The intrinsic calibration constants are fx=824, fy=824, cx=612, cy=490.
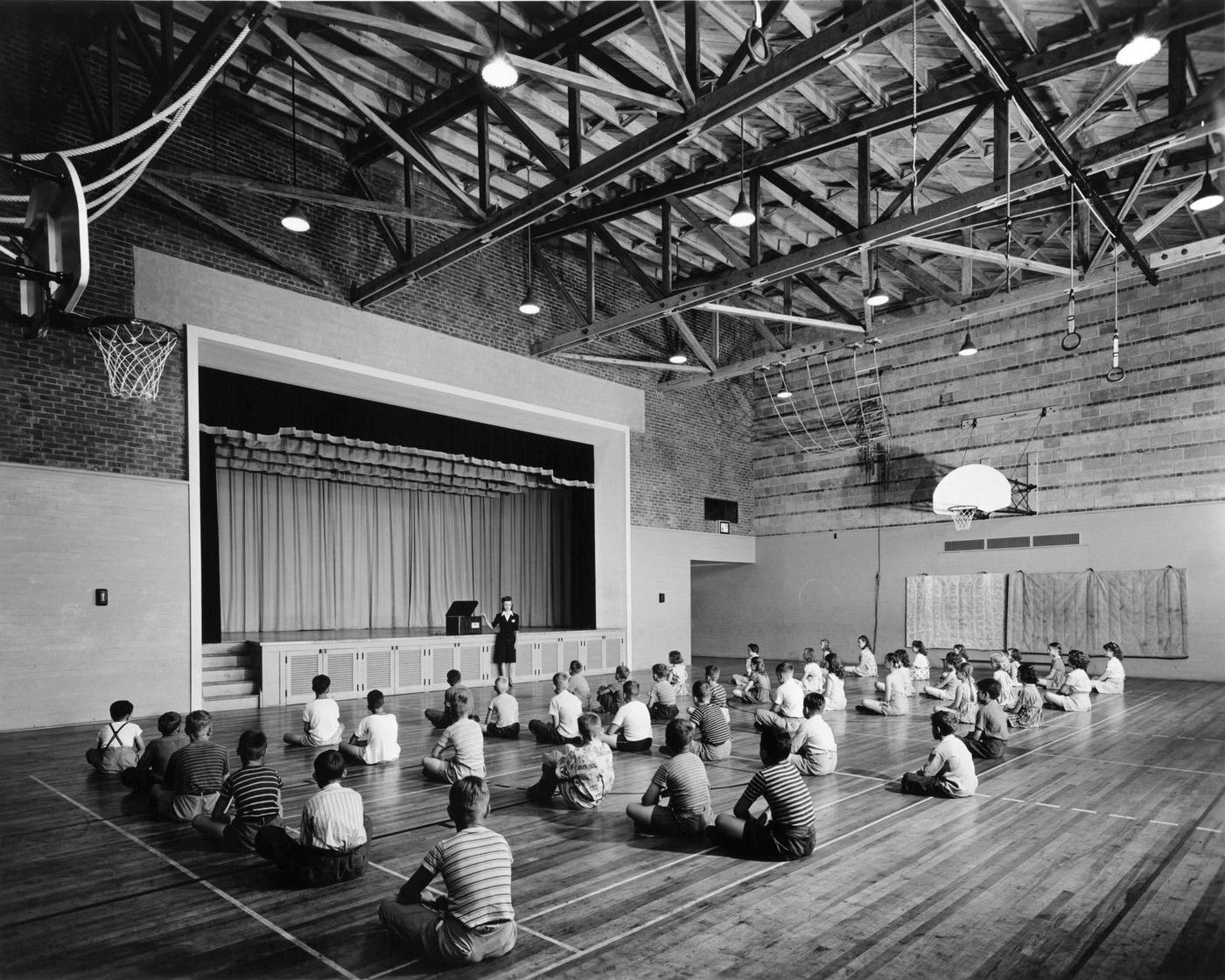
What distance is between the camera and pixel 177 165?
1087cm

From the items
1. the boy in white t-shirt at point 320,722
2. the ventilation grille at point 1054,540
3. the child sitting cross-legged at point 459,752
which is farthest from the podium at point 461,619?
the ventilation grille at point 1054,540

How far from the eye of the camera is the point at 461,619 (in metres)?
15.1

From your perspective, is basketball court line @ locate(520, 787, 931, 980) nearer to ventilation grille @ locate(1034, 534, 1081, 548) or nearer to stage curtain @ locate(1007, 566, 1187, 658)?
stage curtain @ locate(1007, 566, 1187, 658)

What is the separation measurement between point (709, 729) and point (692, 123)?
6030mm

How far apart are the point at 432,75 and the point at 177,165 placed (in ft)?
11.7

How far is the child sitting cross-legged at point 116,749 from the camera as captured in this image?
7445mm

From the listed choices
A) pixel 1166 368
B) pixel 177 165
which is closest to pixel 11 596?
pixel 177 165

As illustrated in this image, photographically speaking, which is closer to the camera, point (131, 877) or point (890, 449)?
point (131, 877)

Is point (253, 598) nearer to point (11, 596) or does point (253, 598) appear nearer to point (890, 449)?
point (11, 596)

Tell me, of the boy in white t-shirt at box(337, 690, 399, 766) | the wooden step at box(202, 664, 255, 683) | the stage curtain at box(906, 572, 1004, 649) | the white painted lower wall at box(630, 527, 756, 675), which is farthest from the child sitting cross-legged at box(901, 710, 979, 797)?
the stage curtain at box(906, 572, 1004, 649)

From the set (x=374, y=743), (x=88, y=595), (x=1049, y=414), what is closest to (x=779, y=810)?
(x=374, y=743)

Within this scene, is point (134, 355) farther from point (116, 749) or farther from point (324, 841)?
point (324, 841)

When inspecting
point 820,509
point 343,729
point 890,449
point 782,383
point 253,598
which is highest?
point 782,383

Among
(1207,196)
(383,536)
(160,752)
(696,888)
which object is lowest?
(696,888)
